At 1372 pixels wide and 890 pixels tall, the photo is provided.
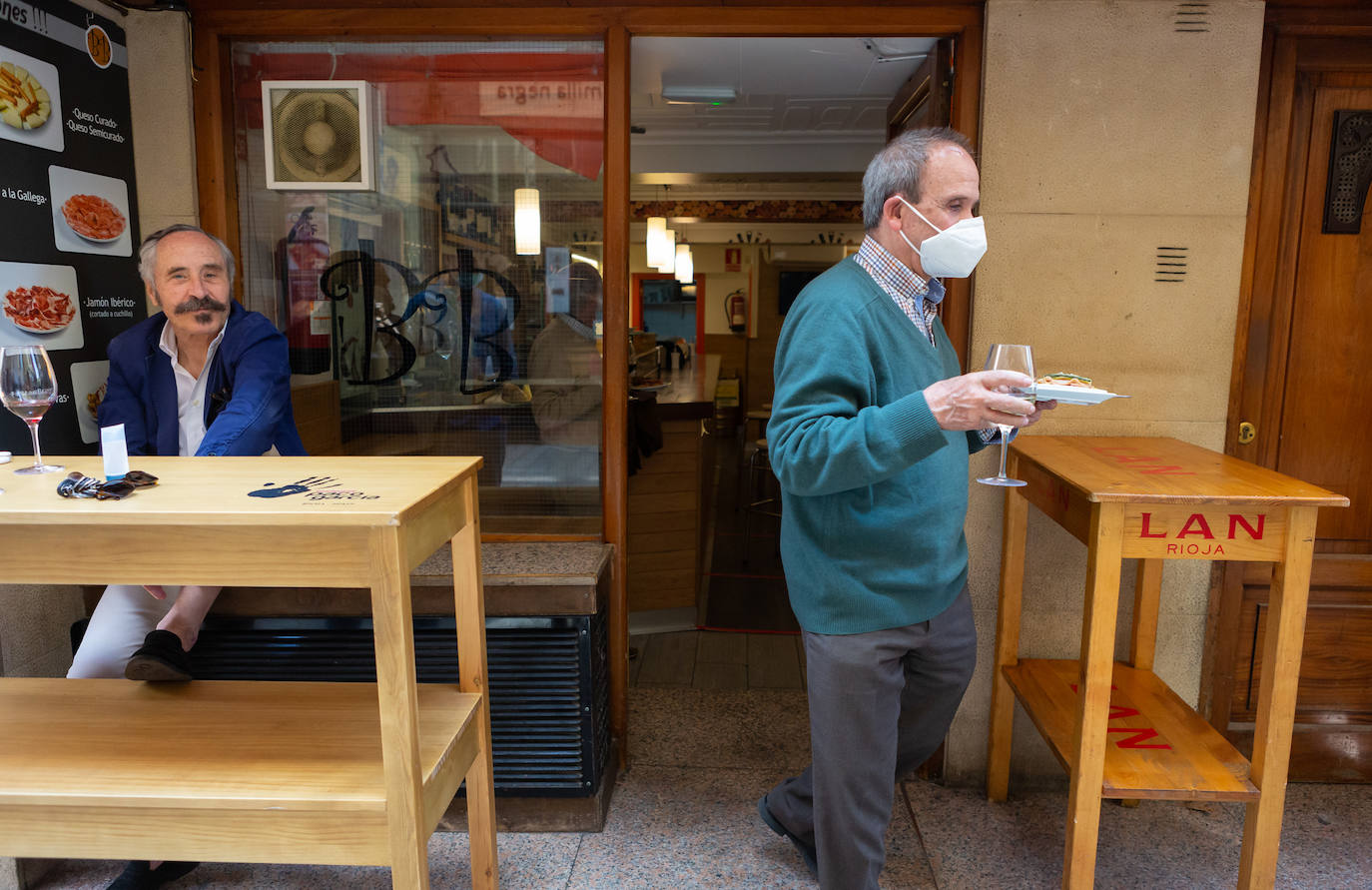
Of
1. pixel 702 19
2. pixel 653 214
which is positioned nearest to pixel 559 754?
pixel 702 19

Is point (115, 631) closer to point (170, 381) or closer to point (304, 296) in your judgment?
point (170, 381)

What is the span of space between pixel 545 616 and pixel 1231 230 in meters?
2.39

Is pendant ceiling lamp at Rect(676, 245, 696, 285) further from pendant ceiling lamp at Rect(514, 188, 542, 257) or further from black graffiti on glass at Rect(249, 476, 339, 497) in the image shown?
black graffiti on glass at Rect(249, 476, 339, 497)

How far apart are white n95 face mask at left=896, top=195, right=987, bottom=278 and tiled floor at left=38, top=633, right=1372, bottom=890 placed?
5.48 feet

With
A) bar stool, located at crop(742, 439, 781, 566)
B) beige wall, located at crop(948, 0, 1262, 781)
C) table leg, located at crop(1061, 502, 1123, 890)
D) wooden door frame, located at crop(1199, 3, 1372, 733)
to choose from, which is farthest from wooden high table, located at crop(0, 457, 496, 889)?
bar stool, located at crop(742, 439, 781, 566)

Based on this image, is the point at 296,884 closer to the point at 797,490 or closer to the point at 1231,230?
the point at 797,490

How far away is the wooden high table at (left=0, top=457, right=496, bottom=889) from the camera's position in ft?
4.92

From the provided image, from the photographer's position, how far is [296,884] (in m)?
2.32

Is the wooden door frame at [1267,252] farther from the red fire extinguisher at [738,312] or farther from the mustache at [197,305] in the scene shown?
the red fire extinguisher at [738,312]

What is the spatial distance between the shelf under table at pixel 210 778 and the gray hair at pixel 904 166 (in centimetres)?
150

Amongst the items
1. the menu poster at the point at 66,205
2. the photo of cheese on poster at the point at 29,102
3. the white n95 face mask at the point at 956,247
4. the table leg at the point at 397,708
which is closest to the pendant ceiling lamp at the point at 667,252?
the menu poster at the point at 66,205

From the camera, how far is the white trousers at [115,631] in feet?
7.32

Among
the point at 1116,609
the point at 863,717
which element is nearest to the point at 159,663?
the point at 863,717

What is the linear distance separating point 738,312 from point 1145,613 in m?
Answer: 12.3
